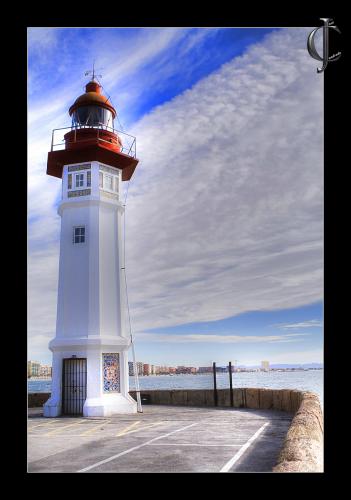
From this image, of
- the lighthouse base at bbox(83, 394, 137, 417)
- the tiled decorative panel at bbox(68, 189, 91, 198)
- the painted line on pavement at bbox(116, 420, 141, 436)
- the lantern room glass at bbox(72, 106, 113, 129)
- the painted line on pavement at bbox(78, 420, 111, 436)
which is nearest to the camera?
the painted line on pavement at bbox(116, 420, 141, 436)

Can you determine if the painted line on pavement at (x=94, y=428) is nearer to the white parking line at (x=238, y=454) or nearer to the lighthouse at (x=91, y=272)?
the lighthouse at (x=91, y=272)

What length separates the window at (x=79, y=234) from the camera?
63.3ft

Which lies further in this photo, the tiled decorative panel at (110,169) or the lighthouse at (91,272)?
the tiled decorative panel at (110,169)

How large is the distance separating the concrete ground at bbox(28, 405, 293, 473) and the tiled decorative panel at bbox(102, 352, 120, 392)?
1.60 m

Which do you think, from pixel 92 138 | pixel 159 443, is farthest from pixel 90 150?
pixel 159 443

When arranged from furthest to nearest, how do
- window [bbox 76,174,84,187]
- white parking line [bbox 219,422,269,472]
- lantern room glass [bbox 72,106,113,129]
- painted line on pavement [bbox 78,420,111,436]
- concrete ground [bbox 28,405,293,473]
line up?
lantern room glass [bbox 72,106,113,129] → window [bbox 76,174,84,187] → painted line on pavement [bbox 78,420,111,436] → concrete ground [bbox 28,405,293,473] → white parking line [bbox 219,422,269,472]

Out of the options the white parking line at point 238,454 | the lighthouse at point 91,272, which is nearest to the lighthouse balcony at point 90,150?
the lighthouse at point 91,272

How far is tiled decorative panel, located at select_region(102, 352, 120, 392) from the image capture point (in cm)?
1816

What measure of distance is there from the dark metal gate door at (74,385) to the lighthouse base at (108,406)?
70 centimetres
